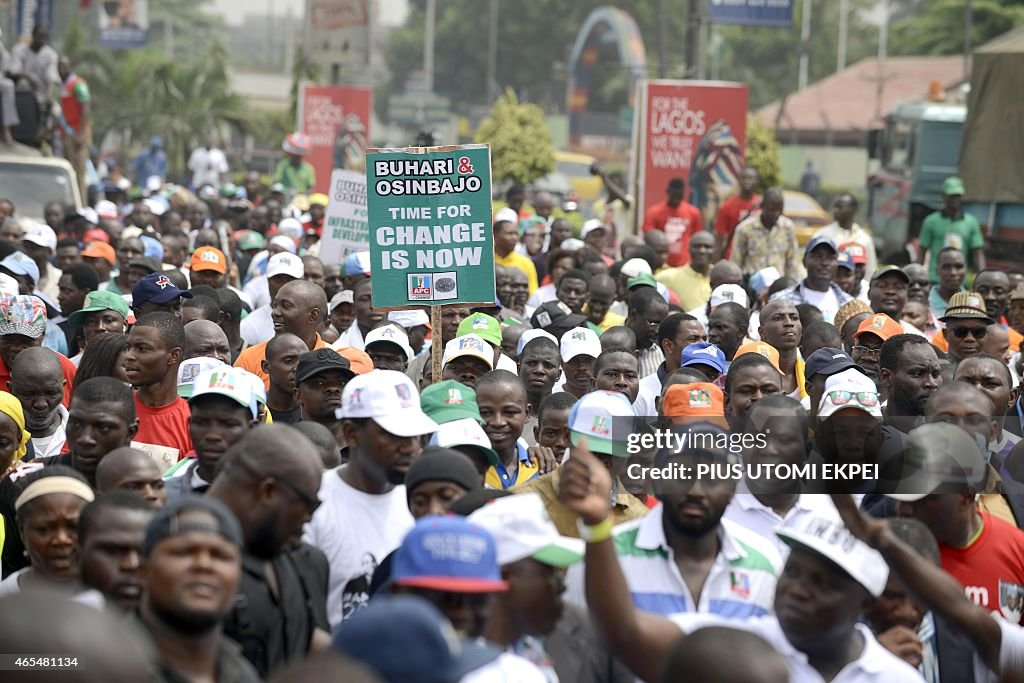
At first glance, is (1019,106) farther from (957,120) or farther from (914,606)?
(914,606)

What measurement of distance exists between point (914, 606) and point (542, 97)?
72019 millimetres

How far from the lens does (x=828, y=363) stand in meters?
7.31

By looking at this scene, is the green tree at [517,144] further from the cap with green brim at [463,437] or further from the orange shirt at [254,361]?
the cap with green brim at [463,437]

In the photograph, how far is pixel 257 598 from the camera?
4.35 m

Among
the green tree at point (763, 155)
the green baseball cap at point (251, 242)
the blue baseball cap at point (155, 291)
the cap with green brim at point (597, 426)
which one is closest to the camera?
the cap with green brim at point (597, 426)

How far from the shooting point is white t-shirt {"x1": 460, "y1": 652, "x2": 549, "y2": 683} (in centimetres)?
371

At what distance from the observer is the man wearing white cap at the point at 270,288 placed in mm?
10117

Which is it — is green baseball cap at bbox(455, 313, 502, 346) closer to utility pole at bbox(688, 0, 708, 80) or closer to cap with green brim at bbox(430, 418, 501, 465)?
cap with green brim at bbox(430, 418, 501, 465)

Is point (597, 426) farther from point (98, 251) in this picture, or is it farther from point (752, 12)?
point (752, 12)

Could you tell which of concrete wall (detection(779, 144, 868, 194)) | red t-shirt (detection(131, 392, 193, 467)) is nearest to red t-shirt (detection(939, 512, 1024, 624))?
red t-shirt (detection(131, 392, 193, 467))

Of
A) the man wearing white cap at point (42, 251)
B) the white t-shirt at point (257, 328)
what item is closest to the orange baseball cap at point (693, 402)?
the white t-shirt at point (257, 328)

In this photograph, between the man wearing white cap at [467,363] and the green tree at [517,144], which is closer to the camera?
the man wearing white cap at [467,363]

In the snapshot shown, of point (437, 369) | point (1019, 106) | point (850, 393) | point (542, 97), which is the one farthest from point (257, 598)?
point (542, 97)

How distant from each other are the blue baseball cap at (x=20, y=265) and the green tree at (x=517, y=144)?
1772 cm
